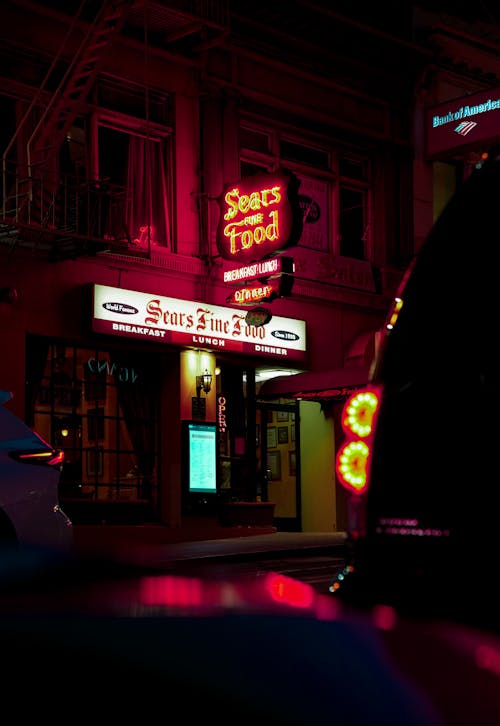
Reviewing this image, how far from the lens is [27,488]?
8.47 m

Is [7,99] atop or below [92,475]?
atop

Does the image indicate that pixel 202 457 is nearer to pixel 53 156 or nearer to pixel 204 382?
pixel 204 382

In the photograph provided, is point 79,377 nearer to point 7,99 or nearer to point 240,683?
point 7,99

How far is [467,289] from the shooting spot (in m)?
3.40

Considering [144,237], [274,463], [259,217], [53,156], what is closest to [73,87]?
[53,156]

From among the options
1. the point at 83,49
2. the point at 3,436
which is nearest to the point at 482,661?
the point at 3,436

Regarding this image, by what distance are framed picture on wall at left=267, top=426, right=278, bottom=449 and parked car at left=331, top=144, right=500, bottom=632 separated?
2217cm

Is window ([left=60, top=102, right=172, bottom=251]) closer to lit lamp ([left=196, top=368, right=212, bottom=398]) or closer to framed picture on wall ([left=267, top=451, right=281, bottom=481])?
lit lamp ([left=196, top=368, right=212, bottom=398])

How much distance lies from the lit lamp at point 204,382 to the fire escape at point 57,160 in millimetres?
3563

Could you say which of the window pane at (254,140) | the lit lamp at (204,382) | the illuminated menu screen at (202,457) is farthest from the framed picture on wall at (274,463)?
the window pane at (254,140)

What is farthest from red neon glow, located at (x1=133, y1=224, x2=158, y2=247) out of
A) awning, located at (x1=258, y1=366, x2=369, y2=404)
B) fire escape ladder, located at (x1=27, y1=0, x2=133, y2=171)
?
awning, located at (x1=258, y1=366, x2=369, y2=404)

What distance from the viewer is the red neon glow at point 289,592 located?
2025 mm

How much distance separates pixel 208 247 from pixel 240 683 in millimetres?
21478

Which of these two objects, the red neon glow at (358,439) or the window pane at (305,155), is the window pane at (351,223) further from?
the red neon glow at (358,439)
